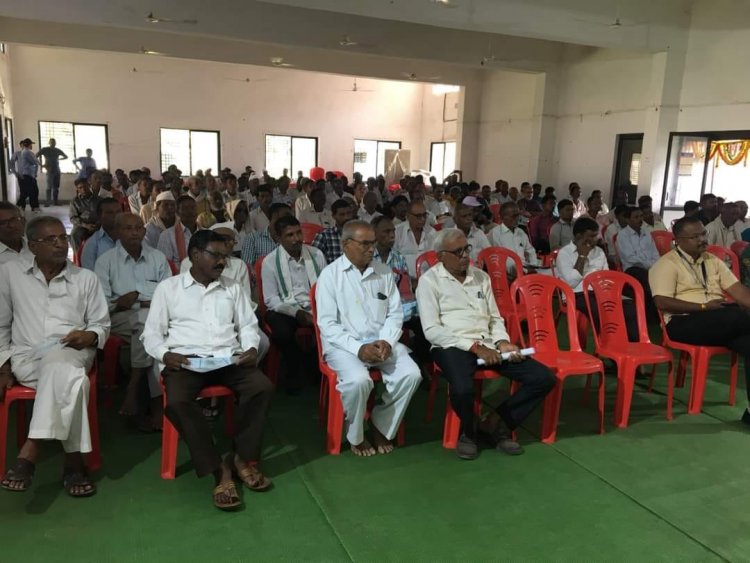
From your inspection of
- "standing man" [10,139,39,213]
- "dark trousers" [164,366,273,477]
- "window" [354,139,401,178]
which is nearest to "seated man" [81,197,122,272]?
"dark trousers" [164,366,273,477]

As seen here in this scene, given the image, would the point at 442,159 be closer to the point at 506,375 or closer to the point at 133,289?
the point at 133,289

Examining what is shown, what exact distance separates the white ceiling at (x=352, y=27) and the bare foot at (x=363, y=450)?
18.9ft

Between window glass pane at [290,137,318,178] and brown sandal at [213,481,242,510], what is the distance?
1604 cm

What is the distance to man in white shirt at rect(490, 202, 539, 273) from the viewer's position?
5.74 metres

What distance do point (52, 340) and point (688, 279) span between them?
3713 mm

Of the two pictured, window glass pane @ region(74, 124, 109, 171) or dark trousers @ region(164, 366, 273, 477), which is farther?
window glass pane @ region(74, 124, 109, 171)

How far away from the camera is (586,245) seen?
14.8 ft

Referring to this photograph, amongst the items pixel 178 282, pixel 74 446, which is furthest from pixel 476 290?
pixel 74 446

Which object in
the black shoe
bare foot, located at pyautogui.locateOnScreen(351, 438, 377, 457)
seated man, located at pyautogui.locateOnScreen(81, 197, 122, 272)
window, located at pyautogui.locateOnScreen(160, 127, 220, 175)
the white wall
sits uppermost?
the white wall

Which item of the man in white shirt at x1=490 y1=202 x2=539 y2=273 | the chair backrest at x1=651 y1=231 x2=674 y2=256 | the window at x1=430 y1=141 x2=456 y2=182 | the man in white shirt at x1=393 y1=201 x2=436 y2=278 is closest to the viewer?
the man in white shirt at x1=393 y1=201 x2=436 y2=278

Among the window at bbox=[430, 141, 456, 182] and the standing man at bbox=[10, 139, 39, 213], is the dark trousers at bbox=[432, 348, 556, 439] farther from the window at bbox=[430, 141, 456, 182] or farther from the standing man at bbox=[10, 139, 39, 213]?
the window at bbox=[430, 141, 456, 182]

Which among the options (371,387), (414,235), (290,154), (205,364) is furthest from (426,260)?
(290,154)

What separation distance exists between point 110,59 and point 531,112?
10.4 m

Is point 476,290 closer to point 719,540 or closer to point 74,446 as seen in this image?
point 719,540
